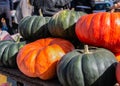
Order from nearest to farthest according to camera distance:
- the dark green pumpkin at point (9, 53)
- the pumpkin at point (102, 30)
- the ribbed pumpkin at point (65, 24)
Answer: the pumpkin at point (102, 30) < the ribbed pumpkin at point (65, 24) < the dark green pumpkin at point (9, 53)

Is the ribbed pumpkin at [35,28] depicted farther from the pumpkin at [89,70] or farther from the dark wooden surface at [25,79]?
the pumpkin at [89,70]

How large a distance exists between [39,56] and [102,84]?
1.53ft

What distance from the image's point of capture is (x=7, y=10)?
7.99 meters

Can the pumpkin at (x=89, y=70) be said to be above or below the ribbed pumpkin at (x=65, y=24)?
below

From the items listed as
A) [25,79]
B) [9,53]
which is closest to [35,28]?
[9,53]

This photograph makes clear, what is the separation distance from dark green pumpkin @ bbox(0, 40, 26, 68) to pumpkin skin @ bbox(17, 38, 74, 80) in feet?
0.69

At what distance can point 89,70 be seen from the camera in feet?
5.81

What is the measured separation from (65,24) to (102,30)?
33 centimetres

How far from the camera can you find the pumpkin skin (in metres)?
2.01

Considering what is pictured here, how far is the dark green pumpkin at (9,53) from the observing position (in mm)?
2363

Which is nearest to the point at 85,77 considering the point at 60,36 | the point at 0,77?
the point at 60,36

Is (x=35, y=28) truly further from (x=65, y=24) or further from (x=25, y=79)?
(x=25, y=79)

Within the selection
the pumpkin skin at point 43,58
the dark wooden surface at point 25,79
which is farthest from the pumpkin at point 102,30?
the dark wooden surface at point 25,79

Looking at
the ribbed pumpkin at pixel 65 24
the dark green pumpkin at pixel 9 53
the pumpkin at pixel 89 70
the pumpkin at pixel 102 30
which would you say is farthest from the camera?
the dark green pumpkin at pixel 9 53
